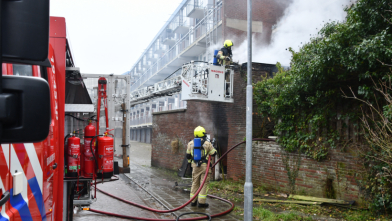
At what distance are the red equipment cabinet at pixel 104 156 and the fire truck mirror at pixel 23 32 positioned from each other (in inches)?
141

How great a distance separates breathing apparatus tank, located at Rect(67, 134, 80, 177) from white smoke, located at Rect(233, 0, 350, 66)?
11.9 metres

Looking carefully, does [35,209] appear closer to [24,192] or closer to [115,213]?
[24,192]

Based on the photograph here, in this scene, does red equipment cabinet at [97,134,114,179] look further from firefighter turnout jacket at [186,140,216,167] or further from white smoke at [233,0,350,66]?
white smoke at [233,0,350,66]

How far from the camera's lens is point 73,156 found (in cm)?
460

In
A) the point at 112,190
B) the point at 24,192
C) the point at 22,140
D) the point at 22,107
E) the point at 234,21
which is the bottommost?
the point at 112,190

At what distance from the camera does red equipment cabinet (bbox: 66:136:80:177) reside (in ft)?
15.0

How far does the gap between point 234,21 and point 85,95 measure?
14.9m

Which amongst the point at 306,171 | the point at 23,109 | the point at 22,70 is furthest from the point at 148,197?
the point at 23,109

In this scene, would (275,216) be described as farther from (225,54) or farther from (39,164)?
(225,54)

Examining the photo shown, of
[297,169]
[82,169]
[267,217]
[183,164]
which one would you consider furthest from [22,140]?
[183,164]

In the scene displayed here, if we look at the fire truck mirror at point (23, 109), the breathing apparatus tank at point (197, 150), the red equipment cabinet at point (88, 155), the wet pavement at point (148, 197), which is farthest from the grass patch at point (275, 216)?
the fire truck mirror at point (23, 109)

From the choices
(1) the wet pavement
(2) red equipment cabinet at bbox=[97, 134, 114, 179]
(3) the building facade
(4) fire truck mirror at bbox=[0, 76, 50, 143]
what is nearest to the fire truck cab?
(4) fire truck mirror at bbox=[0, 76, 50, 143]

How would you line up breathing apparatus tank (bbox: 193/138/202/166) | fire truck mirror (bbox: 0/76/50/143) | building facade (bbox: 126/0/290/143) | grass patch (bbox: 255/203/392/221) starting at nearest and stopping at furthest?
1. fire truck mirror (bbox: 0/76/50/143)
2. grass patch (bbox: 255/203/392/221)
3. breathing apparatus tank (bbox: 193/138/202/166)
4. building facade (bbox: 126/0/290/143)

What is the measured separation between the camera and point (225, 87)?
1092 cm
